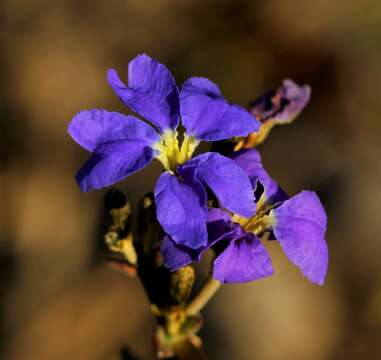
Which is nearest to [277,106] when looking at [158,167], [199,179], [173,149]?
[173,149]

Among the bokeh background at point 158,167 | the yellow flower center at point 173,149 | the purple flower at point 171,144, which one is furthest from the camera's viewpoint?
the bokeh background at point 158,167

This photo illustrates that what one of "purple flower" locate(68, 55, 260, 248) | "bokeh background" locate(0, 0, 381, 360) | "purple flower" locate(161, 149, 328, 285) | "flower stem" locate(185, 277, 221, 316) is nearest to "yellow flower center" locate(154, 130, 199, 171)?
"purple flower" locate(68, 55, 260, 248)

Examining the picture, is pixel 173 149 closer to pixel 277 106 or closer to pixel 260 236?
pixel 260 236

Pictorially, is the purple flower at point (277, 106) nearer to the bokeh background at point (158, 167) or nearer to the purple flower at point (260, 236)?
the purple flower at point (260, 236)

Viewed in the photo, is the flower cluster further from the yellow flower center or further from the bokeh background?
the bokeh background

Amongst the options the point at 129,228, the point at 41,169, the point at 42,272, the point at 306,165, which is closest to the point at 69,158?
the point at 41,169

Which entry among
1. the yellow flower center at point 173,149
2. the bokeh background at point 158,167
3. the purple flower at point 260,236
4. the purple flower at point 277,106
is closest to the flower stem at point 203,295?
the purple flower at point 260,236
